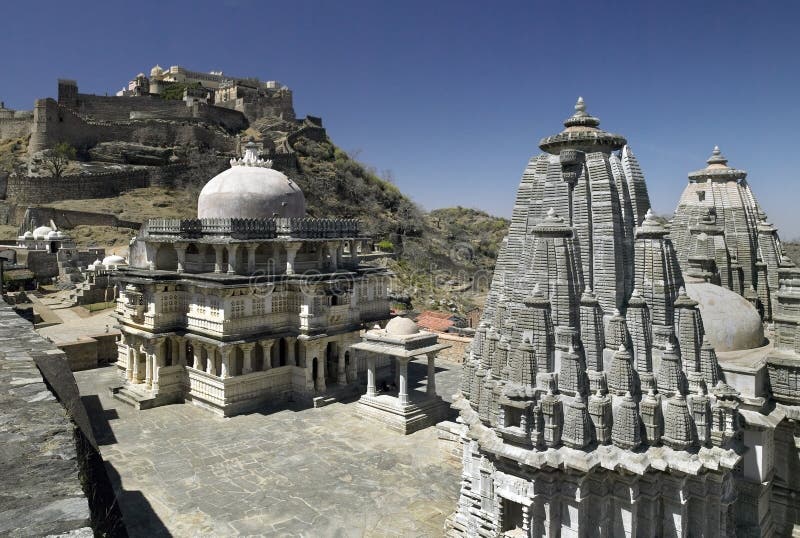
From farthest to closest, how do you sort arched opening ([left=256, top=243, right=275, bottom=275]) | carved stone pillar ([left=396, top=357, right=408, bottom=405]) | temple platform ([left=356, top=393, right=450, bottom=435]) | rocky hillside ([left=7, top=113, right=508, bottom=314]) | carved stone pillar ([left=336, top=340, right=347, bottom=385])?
rocky hillside ([left=7, top=113, right=508, bottom=314]), carved stone pillar ([left=336, top=340, right=347, bottom=385]), arched opening ([left=256, top=243, right=275, bottom=275]), carved stone pillar ([left=396, top=357, right=408, bottom=405]), temple platform ([left=356, top=393, right=450, bottom=435])

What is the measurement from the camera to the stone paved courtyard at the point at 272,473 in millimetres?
12195

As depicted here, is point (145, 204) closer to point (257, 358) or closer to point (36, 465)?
point (257, 358)

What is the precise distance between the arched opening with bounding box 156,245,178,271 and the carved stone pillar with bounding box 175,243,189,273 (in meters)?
1.10

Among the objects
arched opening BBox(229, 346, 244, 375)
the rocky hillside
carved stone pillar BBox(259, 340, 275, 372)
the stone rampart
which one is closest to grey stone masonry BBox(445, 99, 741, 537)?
the stone rampart

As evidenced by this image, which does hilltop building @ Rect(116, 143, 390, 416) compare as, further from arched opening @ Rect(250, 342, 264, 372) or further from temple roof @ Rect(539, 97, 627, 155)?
temple roof @ Rect(539, 97, 627, 155)

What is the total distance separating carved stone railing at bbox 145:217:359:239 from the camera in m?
20.5

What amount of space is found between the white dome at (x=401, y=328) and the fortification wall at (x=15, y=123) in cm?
6214

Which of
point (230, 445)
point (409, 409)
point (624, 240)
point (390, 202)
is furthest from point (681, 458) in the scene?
point (390, 202)

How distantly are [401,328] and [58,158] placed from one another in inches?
2083

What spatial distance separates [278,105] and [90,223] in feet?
105

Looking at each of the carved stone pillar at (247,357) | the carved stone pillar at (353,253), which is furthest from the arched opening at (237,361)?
the carved stone pillar at (353,253)

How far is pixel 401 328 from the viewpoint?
19.5 meters

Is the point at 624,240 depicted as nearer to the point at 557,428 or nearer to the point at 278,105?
the point at 557,428

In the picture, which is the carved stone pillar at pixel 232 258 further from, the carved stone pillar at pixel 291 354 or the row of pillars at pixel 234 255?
the carved stone pillar at pixel 291 354
